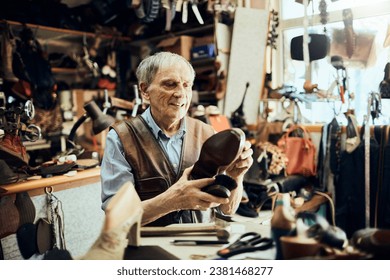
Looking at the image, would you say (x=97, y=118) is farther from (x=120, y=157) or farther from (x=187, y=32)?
(x=187, y=32)

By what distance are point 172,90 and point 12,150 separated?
2.13ft

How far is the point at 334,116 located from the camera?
2.05 m

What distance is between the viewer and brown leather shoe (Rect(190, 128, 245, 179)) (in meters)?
0.82

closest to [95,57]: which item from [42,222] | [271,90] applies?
[271,90]

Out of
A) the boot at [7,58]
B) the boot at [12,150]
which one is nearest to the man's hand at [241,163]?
the boot at [12,150]

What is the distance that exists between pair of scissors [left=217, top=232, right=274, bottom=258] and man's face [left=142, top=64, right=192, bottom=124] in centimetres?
45

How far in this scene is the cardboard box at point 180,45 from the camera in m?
2.85

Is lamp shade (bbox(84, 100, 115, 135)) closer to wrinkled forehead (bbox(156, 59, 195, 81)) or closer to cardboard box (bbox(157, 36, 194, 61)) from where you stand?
wrinkled forehead (bbox(156, 59, 195, 81))

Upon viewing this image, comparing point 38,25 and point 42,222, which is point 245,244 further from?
point 38,25

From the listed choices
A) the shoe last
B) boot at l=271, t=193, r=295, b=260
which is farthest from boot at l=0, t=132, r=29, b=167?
the shoe last

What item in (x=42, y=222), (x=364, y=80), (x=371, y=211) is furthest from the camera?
(x=364, y=80)

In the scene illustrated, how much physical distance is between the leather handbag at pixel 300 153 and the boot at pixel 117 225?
161 cm

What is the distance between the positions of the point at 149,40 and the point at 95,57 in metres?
0.54

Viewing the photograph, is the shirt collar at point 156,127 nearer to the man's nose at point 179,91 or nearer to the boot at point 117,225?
the man's nose at point 179,91
